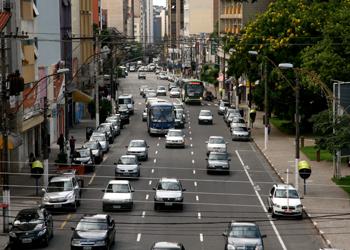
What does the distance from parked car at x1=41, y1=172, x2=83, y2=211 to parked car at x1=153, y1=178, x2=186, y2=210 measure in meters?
4.19

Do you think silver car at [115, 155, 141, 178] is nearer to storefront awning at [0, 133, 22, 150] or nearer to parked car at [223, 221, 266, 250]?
storefront awning at [0, 133, 22, 150]

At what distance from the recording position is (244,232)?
3662 centimetres

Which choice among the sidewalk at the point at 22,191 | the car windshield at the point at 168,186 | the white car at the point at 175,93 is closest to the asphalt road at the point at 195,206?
Answer: the car windshield at the point at 168,186

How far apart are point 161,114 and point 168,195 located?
1440 inches

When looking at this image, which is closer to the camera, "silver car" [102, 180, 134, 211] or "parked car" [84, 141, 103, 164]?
"silver car" [102, 180, 134, 211]

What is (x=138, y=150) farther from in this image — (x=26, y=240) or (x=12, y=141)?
(x=26, y=240)

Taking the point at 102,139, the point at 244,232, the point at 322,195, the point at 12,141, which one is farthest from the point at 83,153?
the point at 244,232

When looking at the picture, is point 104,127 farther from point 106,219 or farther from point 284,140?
point 106,219

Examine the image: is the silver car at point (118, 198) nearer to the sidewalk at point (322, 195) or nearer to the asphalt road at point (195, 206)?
the asphalt road at point (195, 206)

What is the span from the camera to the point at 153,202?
48.8 meters

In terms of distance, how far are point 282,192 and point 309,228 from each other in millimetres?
3369

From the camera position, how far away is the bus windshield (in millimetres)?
83188

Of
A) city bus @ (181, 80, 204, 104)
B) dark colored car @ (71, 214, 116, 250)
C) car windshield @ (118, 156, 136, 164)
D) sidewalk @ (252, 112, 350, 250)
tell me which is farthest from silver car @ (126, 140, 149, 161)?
city bus @ (181, 80, 204, 104)

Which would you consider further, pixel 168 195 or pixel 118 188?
pixel 118 188
